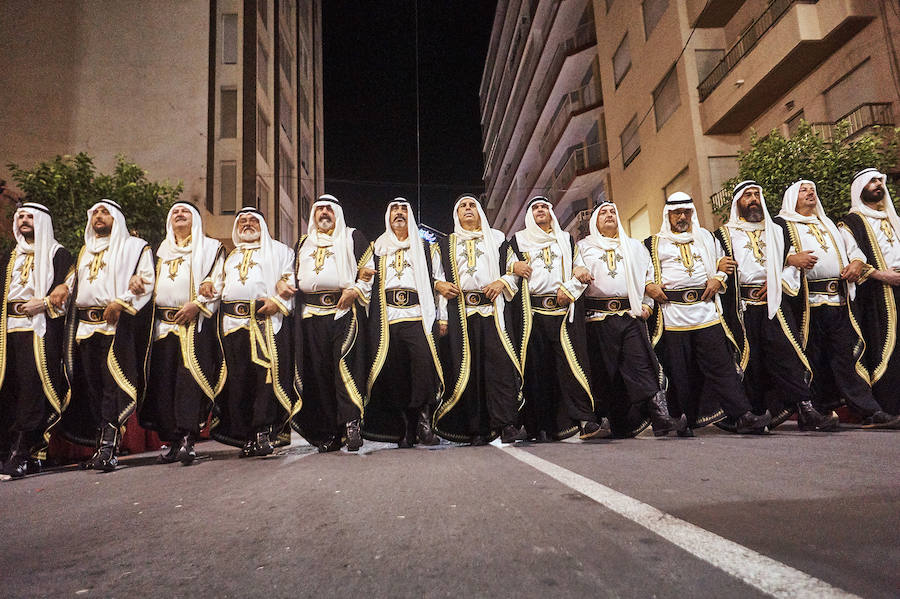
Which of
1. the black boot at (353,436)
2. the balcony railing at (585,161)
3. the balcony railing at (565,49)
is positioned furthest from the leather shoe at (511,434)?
the balcony railing at (565,49)

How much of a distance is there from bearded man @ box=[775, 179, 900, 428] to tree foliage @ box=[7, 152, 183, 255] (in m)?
12.8

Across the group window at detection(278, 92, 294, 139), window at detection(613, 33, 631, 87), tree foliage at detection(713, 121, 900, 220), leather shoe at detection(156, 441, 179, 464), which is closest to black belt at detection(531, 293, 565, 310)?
leather shoe at detection(156, 441, 179, 464)

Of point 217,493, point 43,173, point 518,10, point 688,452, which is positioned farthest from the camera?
point 518,10

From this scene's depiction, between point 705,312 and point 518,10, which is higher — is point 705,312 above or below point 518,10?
below

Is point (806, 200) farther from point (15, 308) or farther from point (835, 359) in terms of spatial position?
point (15, 308)

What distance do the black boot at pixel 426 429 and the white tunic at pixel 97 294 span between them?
2.36 m

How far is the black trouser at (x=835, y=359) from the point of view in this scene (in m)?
Answer: 5.16

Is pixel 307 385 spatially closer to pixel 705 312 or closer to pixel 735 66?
pixel 705 312

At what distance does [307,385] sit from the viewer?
17.3 feet

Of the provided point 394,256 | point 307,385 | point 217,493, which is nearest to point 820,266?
point 394,256

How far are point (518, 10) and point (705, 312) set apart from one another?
34.1 meters

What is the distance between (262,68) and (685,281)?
22.2 meters

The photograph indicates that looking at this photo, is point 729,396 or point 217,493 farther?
point 729,396

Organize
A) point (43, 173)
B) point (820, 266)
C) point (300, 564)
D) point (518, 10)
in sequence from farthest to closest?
1. point (518, 10)
2. point (43, 173)
3. point (820, 266)
4. point (300, 564)
